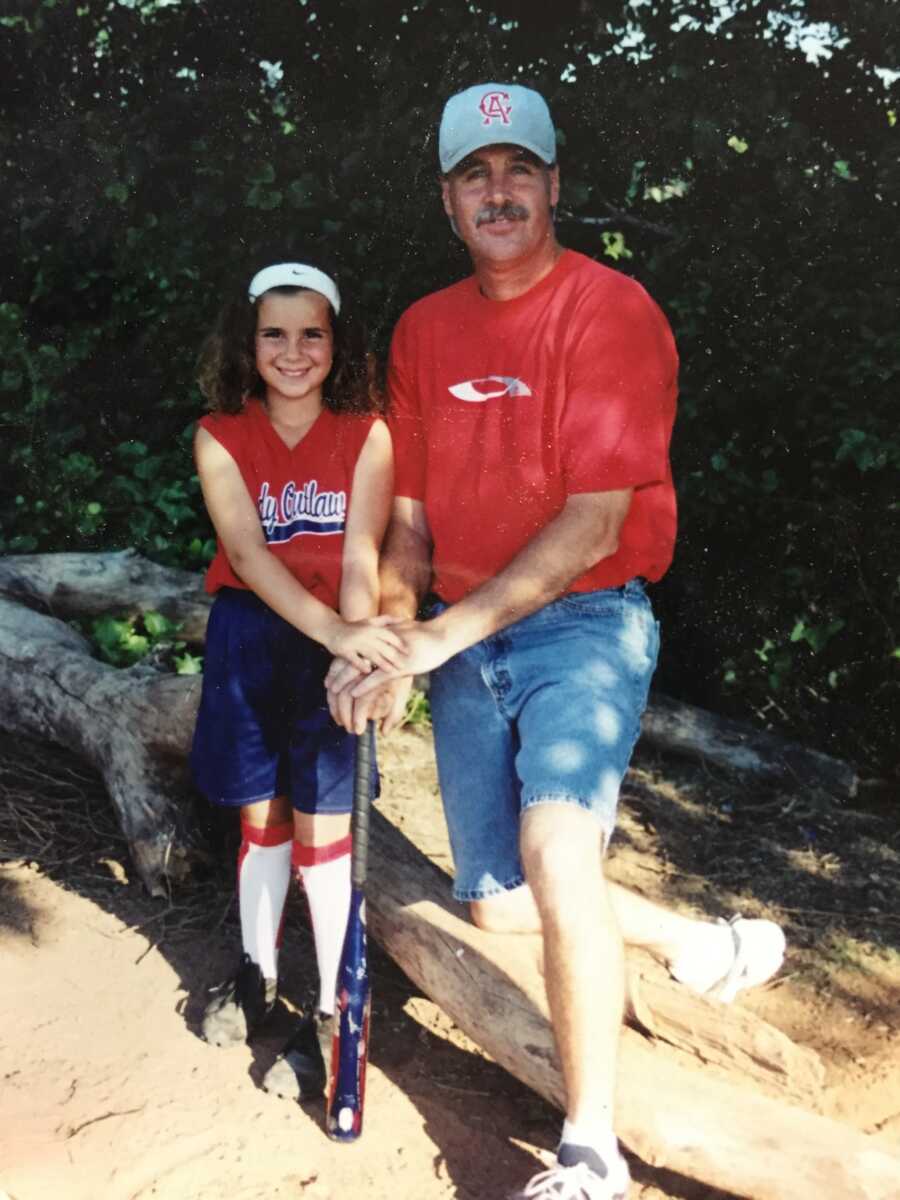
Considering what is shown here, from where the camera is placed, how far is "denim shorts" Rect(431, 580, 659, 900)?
2.73 m

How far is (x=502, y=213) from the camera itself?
2.93 m

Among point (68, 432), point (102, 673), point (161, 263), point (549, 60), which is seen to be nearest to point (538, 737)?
point (102, 673)

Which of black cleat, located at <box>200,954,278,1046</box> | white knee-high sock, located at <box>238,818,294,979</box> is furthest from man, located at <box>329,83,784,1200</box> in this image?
black cleat, located at <box>200,954,278,1046</box>

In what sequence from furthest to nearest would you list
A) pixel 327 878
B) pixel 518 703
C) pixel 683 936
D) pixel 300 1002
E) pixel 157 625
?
pixel 157 625, pixel 300 1002, pixel 683 936, pixel 327 878, pixel 518 703

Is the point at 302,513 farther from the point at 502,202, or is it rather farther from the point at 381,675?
the point at 502,202

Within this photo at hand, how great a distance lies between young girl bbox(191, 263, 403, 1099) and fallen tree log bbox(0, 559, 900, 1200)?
0.89ft

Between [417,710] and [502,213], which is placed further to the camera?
[417,710]

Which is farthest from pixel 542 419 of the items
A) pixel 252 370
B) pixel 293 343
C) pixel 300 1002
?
pixel 300 1002

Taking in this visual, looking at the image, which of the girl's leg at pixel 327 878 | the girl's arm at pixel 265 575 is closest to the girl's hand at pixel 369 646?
the girl's arm at pixel 265 575

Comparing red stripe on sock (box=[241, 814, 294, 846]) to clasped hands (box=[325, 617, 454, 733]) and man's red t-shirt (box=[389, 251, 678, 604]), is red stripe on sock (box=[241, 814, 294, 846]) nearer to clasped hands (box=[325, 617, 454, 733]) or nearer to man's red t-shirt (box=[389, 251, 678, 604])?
clasped hands (box=[325, 617, 454, 733])

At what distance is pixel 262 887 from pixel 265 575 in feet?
2.62

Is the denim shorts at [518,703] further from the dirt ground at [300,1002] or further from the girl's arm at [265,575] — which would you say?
the dirt ground at [300,1002]

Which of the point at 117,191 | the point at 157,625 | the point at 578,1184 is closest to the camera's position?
the point at 578,1184

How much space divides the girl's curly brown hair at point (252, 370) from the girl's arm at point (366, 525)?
98 millimetres
